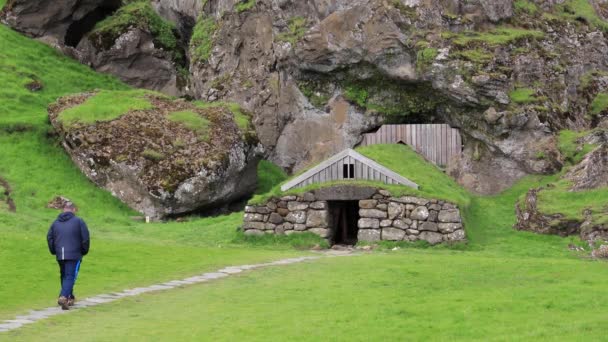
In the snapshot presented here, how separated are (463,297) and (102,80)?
143 ft

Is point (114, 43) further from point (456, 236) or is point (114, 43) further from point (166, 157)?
point (456, 236)

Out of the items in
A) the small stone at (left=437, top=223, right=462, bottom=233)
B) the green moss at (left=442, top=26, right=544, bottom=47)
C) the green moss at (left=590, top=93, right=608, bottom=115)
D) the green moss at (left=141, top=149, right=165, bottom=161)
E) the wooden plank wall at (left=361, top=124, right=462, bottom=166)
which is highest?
the green moss at (left=442, top=26, right=544, bottom=47)

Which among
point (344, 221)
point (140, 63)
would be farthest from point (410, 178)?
point (140, 63)

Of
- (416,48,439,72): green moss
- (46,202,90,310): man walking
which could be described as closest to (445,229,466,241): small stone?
(416,48,439,72): green moss

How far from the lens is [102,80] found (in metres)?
55.5

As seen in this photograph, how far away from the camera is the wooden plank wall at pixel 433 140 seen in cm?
4138

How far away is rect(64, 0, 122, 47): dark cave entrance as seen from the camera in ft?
192

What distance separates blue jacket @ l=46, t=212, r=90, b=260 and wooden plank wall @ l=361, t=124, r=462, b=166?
26436 mm

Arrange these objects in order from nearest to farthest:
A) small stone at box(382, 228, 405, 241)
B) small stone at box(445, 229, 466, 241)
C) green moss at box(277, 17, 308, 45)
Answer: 1. small stone at box(445, 229, 466, 241)
2. small stone at box(382, 228, 405, 241)
3. green moss at box(277, 17, 308, 45)

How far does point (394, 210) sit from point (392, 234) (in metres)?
0.87

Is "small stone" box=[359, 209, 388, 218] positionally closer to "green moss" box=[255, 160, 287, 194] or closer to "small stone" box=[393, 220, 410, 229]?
"small stone" box=[393, 220, 410, 229]

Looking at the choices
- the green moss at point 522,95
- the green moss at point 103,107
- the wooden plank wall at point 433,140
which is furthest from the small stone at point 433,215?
the green moss at point 103,107

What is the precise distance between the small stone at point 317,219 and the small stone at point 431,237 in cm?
355

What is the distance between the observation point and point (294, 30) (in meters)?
45.1
